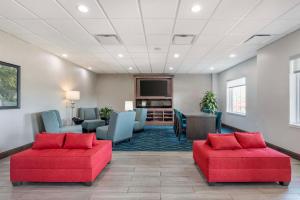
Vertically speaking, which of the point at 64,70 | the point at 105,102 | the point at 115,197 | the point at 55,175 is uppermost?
the point at 64,70

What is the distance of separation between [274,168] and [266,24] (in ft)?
8.54

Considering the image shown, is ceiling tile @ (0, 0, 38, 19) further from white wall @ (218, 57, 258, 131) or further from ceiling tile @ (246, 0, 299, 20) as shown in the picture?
white wall @ (218, 57, 258, 131)

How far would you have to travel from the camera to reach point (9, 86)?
453 centimetres

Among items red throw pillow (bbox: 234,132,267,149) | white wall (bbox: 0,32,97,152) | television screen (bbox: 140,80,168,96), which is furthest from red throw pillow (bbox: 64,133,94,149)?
television screen (bbox: 140,80,168,96)

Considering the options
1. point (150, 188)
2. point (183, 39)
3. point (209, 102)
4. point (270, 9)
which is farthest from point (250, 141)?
point (209, 102)

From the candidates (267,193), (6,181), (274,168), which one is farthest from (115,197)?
(274,168)

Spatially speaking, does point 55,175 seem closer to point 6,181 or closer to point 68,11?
point 6,181

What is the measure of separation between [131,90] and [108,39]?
6.31 metres

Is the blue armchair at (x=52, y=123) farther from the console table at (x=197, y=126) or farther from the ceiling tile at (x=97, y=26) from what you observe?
the console table at (x=197, y=126)

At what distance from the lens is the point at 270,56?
17.3 ft

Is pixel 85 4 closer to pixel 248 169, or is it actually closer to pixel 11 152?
pixel 248 169

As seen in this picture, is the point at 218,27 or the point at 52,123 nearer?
the point at 218,27

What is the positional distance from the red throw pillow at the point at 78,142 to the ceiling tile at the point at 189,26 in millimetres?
2600

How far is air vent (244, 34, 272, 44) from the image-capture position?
4648 mm
